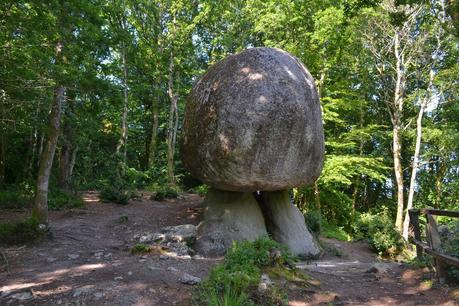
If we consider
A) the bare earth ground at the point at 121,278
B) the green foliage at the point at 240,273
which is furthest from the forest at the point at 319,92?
the green foliage at the point at 240,273

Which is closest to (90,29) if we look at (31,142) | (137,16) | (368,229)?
(31,142)

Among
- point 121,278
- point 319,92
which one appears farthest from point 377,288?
point 319,92

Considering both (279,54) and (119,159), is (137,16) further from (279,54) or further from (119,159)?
(279,54)

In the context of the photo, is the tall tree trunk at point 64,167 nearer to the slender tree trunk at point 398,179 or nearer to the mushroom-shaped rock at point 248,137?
the mushroom-shaped rock at point 248,137

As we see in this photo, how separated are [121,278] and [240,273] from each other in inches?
65.0

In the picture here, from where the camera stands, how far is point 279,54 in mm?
9961

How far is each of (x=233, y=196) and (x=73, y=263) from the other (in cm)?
441

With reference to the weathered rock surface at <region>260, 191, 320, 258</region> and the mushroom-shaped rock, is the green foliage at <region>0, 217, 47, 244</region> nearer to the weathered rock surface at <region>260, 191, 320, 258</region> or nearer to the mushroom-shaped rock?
the mushroom-shaped rock

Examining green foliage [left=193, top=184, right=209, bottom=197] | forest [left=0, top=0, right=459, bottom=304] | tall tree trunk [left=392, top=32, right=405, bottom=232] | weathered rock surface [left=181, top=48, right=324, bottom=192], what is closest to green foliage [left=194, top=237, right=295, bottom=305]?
weathered rock surface [left=181, top=48, right=324, bottom=192]

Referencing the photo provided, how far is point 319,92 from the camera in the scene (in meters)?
18.5

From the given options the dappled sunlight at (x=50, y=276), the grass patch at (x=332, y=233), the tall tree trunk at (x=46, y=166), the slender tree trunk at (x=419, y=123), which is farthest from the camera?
the slender tree trunk at (x=419, y=123)

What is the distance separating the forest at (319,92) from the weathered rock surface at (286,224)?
7.96 feet

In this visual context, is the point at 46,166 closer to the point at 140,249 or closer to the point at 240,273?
the point at 140,249

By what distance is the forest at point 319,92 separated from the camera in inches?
451
